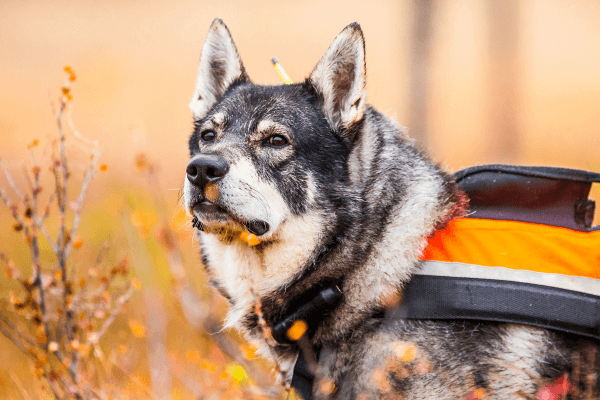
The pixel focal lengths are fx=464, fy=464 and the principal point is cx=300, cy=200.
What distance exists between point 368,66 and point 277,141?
5.79m

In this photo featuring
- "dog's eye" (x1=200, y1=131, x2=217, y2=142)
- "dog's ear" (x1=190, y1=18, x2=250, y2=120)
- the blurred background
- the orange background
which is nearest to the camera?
"dog's eye" (x1=200, y1=131, x2=217, y2=142)

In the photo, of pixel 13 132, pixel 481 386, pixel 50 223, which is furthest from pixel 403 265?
pixel 13 132

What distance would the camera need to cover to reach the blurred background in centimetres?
855

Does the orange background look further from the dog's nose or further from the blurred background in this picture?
the dog's nose

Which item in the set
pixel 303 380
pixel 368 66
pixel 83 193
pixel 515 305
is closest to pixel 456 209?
pixel 515 305

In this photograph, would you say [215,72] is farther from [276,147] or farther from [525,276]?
[525,276]

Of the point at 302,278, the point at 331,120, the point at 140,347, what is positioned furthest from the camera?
the point at 140,347

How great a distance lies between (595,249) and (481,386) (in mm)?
949

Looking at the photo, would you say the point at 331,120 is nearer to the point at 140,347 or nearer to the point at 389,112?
the point at 389,112

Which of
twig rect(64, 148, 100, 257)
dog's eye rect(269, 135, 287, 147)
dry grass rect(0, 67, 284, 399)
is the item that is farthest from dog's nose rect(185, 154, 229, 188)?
twig rect(64, 148, 100, 257)

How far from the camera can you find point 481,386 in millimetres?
2426

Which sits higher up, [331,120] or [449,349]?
[331,120]

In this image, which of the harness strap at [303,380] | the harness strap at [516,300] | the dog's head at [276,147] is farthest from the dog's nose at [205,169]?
the harness strap at [516,300]

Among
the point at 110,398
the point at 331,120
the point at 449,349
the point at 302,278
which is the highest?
the point at 331,120
